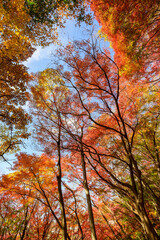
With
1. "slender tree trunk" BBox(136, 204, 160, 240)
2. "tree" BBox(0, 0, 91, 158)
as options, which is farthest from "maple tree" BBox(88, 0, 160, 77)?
"slender tree trunk" BBox(136, 204, 160, 240)

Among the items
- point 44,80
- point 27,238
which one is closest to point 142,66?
point 44,80

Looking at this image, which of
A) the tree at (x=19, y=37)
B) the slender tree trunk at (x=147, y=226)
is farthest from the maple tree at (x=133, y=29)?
the slender tree trunk at (x=147, y=226)

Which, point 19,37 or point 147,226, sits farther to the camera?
point 19,37

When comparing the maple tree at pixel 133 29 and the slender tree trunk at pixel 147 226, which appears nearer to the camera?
the slender tree trunk at pixel 147 226

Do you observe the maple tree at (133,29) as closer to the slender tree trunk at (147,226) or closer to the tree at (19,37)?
the tree at (19,37)

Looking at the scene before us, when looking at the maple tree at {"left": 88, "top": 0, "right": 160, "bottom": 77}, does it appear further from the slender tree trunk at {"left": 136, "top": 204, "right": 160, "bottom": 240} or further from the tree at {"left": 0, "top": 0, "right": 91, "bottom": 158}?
the slender tree trunk at {"left": 136, "top": 204, "right": 160, "bottom": 240}

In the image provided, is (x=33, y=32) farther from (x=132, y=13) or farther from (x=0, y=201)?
(x=0, y=201)

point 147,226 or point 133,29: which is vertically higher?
point 133,29

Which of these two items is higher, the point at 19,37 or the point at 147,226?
the point at 19,37

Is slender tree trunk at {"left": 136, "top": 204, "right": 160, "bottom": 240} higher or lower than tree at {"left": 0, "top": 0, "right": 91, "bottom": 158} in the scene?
lower

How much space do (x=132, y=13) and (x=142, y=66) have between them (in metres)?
2.22

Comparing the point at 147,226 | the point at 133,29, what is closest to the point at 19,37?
the point at 133,29

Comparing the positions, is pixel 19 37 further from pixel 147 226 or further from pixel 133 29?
pixel 147 226

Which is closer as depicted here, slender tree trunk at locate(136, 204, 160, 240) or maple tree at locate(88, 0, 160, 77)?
slender tree trunk at locate(136, 204, 160, 240)
